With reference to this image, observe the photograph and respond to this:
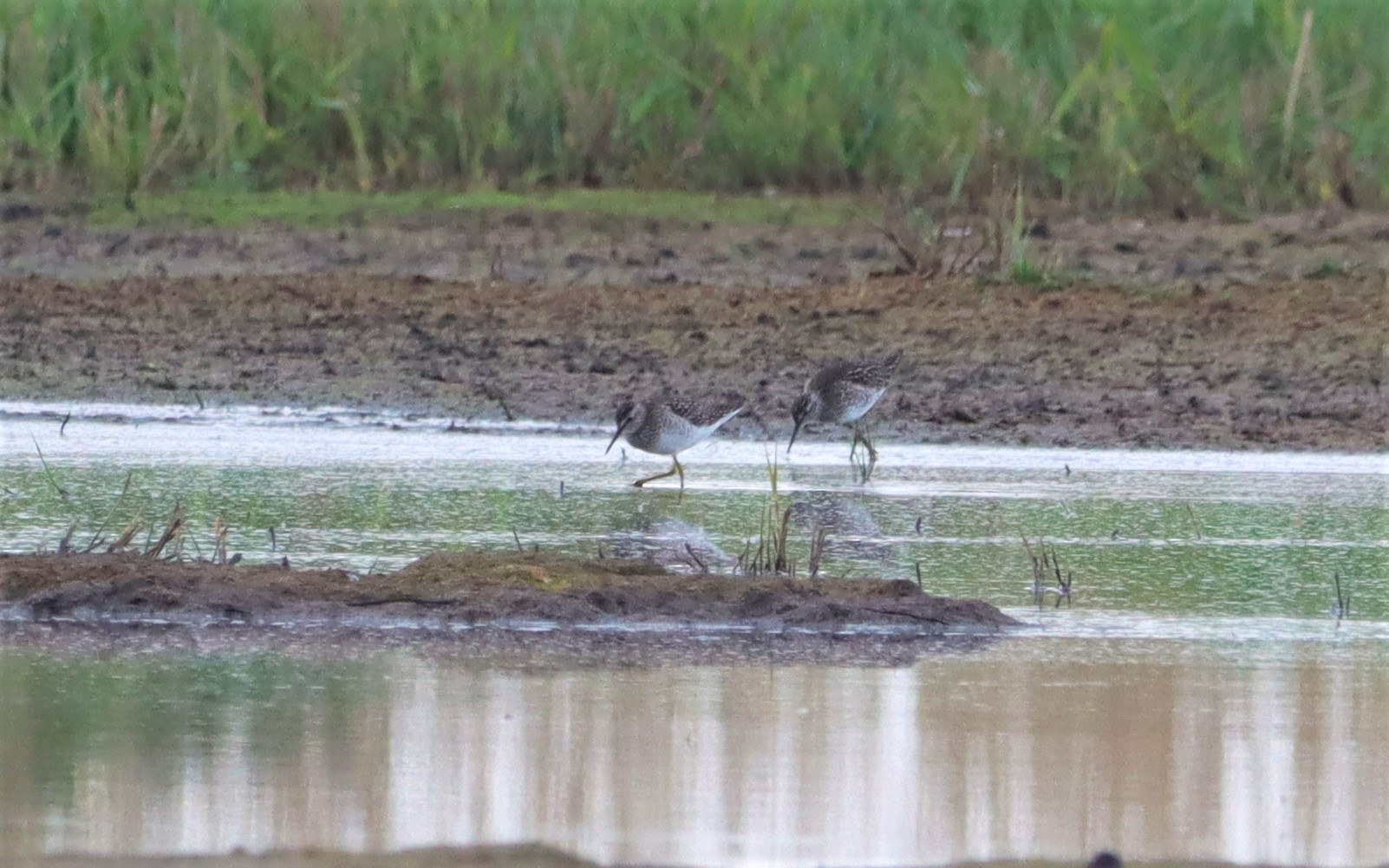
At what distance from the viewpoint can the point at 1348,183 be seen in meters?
15.1

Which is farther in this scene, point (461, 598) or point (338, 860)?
point (461, 598)

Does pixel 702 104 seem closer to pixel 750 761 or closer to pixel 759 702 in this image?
pixel 759 702

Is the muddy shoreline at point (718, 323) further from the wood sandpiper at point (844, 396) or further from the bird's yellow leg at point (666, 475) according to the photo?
the bird's yellow leg at point (666, 475)

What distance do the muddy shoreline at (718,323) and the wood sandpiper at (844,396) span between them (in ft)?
1.36

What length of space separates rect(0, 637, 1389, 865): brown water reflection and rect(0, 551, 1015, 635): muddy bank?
451mm

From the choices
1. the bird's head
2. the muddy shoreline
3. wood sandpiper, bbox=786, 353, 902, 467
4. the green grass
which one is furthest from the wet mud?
the green grass

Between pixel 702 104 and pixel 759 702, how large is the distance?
10.7 metres

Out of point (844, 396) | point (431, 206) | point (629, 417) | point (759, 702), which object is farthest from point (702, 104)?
point (759, 702)

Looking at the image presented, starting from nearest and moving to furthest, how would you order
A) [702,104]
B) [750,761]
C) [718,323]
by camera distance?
[750,761] → [718,323] → [702,104]

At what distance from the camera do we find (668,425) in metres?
9.13

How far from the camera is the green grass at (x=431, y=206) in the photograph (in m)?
14.6

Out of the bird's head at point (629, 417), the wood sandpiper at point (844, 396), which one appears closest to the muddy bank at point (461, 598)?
the bird's head at point (629, 417)

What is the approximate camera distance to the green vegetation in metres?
15.3

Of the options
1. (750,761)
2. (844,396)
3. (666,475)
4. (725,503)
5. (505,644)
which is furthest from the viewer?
(844,396)
